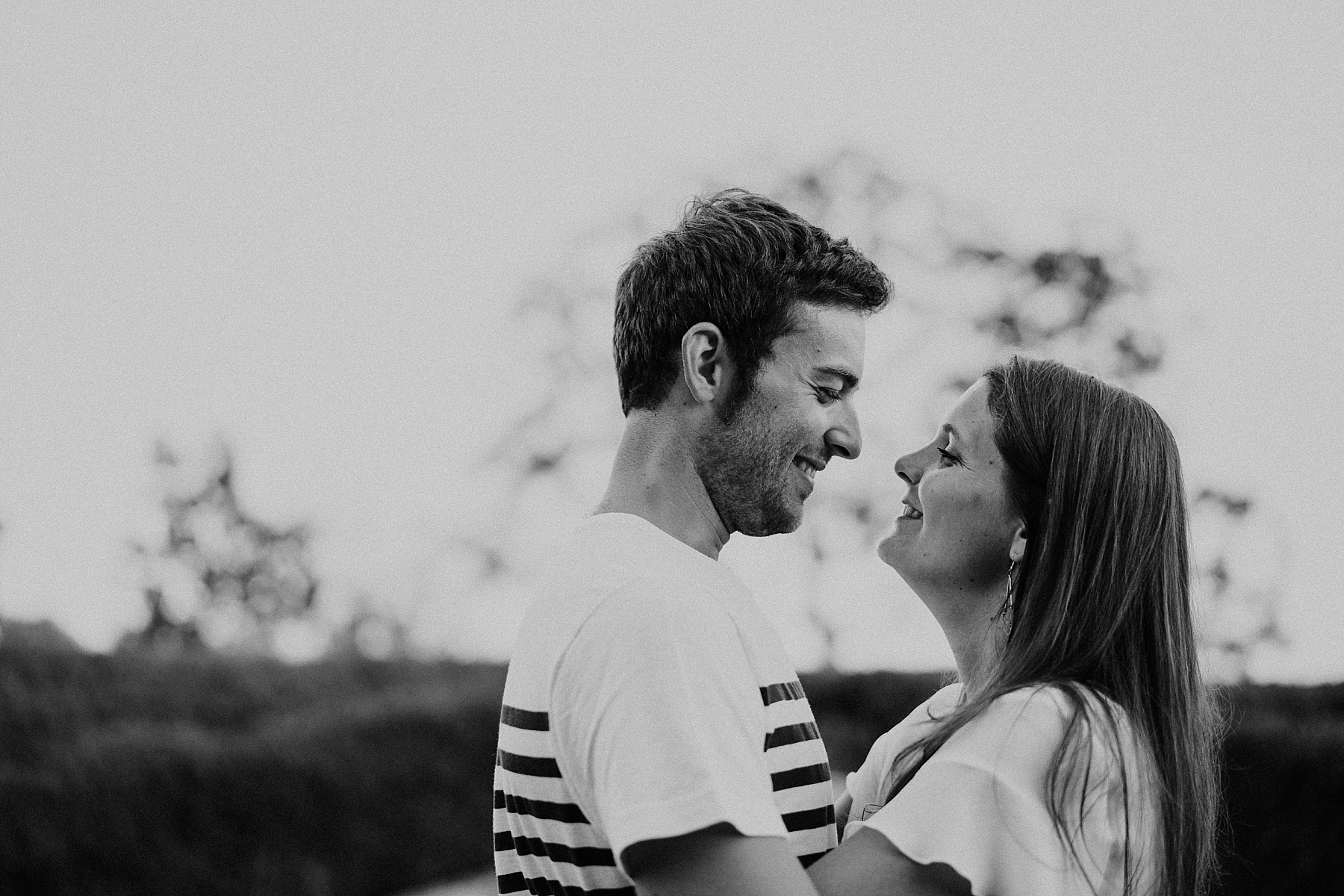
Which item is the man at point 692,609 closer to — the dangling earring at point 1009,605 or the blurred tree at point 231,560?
the dangling earring at point 1009,605

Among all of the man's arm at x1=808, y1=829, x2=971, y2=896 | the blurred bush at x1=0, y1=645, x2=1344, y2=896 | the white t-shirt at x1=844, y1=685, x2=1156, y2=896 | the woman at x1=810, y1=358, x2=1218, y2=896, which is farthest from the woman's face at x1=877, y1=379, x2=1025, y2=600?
the blurred bush at x1=0, y1=645, x2=1344, y2=896

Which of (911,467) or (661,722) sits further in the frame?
(911,467)

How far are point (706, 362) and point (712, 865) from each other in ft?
3.17

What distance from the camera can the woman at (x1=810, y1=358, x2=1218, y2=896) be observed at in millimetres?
2064

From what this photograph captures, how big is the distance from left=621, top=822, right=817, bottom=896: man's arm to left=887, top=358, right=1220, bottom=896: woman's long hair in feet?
1.87

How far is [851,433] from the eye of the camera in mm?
2492

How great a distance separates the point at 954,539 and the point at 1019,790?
721mm

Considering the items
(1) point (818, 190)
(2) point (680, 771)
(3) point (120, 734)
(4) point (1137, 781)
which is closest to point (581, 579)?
(2) point (680, 771)

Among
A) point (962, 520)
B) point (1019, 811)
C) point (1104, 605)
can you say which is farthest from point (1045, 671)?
point (962, 520)

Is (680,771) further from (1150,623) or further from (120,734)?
(120,734)

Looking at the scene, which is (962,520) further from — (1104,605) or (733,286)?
(733,286)

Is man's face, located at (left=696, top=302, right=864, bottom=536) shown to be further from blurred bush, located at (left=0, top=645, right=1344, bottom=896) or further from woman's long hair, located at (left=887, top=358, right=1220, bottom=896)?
blurred bush, located at (left=0, top=645, right=1344, bottom=896)

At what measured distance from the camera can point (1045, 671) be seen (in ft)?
7.61

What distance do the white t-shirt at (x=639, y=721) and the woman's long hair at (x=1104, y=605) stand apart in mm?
334
